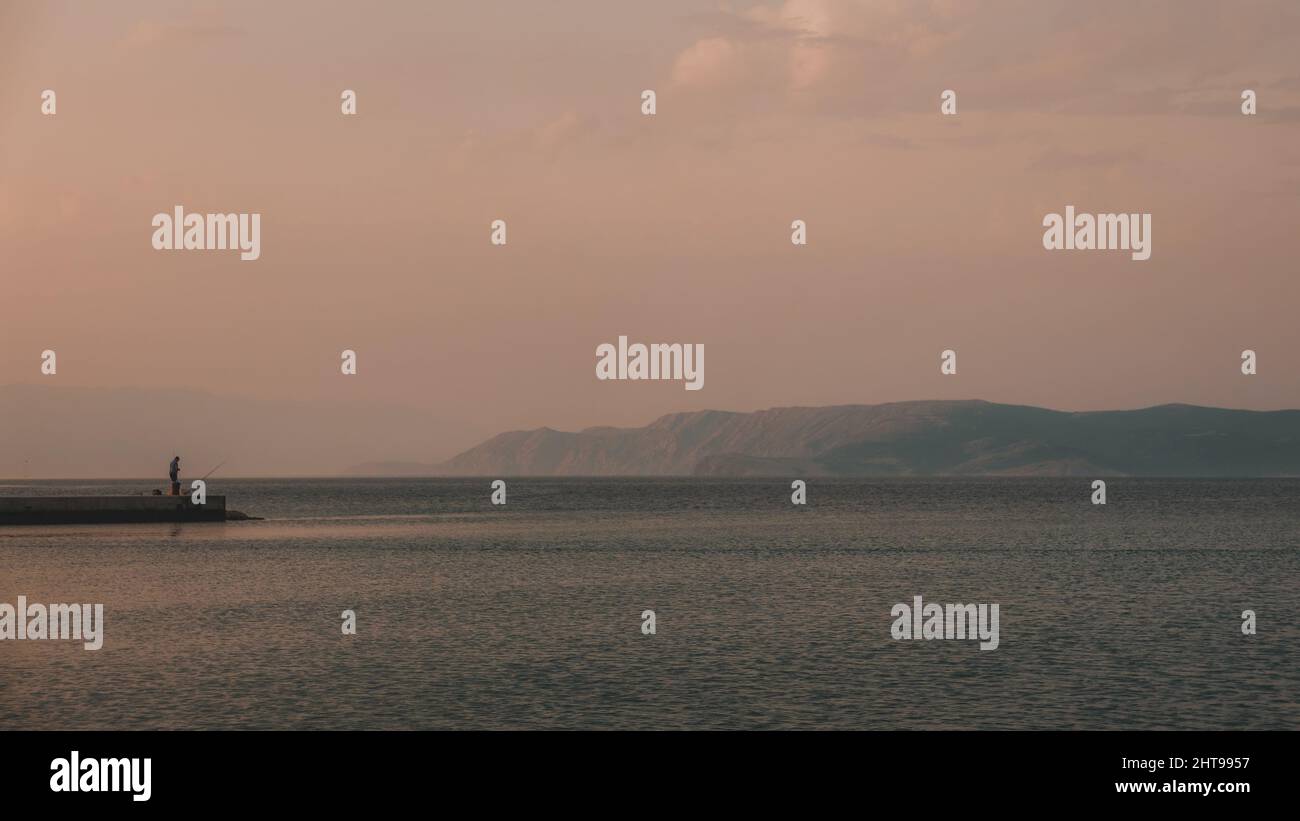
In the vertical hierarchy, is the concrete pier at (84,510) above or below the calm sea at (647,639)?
above

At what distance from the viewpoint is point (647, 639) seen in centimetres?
4703

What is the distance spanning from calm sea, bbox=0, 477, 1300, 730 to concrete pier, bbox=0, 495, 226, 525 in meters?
19.9

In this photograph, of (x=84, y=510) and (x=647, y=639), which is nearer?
(x=647, y=639)

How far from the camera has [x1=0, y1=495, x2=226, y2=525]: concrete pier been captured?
124m

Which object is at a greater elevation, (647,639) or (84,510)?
(84,510)

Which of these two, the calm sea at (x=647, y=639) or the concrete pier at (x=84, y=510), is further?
the concrete pier at (x=84, y=510)

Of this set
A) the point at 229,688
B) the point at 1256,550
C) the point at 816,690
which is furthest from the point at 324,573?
the point at 1256,550

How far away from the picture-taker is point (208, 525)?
131 meters

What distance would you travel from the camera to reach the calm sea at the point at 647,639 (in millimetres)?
33656

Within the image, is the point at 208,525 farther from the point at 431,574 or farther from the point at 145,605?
the point at 145,605

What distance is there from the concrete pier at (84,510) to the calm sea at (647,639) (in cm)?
1990

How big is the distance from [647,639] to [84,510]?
3698 inches

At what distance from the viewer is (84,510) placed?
12375 centimetres
